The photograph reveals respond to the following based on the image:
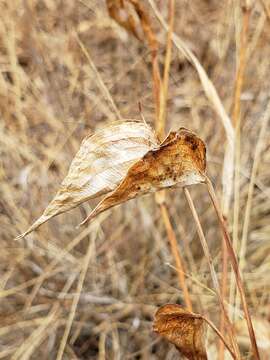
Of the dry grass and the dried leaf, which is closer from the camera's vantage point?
the dried leaf

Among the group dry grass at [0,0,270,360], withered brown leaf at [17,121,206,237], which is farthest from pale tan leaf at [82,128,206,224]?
dry grass at [0,0,270,360]

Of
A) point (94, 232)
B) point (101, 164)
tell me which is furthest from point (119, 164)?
point (94, 232)

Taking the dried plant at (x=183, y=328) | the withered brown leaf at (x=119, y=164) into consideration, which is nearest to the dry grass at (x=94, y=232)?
the dried plant at (x=183, y=328)

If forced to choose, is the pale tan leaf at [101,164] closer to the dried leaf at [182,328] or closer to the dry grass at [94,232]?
the dried leaf at [182,328]

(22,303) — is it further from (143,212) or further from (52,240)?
(143,212)

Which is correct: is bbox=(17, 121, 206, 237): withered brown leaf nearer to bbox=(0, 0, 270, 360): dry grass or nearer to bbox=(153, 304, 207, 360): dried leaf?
bbox=(153, 304, 207, 360): dried leaf

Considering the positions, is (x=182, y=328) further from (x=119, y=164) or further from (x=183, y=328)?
(x=119, y=164)
